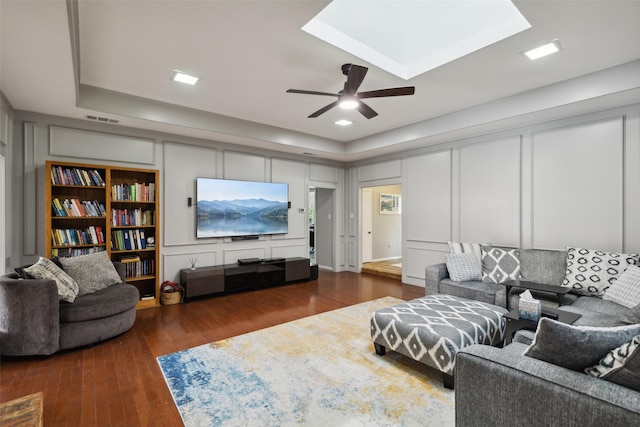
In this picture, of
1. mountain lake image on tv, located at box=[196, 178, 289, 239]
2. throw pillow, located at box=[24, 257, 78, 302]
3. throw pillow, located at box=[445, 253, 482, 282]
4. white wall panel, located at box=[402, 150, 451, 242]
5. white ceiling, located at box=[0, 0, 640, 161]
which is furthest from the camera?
white wall panel, located at box=[402, 150, 451, 242]

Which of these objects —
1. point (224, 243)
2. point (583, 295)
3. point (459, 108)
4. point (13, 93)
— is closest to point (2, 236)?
point (13, 93)

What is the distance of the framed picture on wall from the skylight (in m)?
5.28

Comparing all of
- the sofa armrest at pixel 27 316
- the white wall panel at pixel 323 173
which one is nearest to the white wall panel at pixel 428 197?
the white wall panel at pixel 323 173

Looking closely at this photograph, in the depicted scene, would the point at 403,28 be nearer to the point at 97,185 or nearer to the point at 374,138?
the point at 374,138

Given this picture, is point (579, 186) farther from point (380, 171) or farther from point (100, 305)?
point (100, 305)

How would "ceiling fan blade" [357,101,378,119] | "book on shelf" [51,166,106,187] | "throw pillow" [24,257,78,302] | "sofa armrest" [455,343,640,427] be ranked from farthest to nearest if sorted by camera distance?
"book on shelf" [51,166,106,187] → "ceiling fan blade" [357,101,378,119] → "throw pillow" [24,257,78,302] → "sofa armrest" [455,343,640,427]

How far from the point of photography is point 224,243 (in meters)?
5.38

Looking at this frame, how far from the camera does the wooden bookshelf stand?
381cm

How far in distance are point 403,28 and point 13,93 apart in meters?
4.04

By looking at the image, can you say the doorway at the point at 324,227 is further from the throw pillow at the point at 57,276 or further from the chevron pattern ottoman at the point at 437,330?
the throw pillow at the point at 57,276

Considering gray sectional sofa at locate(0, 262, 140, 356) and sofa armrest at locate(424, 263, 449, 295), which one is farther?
sofa armrest at locate(424, 263, 449, 295)

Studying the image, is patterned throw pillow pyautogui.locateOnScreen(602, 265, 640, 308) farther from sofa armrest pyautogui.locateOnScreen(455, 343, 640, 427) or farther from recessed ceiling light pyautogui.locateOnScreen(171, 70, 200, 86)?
recessed ceiling light pyautogui.locateOnScreen(171, 70, 200, 86)

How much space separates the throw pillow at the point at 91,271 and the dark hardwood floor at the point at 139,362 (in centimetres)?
61

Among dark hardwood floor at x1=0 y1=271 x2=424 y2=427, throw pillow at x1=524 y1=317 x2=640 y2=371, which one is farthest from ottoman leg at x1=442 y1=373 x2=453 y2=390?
dark hardwood floor at x1=0 y1=271 x2=424 y2=427
